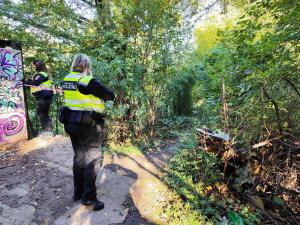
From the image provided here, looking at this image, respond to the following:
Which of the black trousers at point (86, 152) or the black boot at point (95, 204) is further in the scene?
the black boot at point (95, 204)

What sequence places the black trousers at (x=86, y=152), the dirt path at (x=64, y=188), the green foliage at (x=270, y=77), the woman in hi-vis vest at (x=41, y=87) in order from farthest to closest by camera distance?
the woman in hi-vis vest at (x=41, y=87)
the green foliage at (x=270, y=77)
the dirt path at (x=64, y=188)
the black trousers at (x=86, y=152)

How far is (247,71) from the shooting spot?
5488 millimetres

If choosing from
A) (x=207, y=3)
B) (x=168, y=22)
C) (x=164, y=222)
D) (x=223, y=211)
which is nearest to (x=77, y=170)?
(x=164, y=222)

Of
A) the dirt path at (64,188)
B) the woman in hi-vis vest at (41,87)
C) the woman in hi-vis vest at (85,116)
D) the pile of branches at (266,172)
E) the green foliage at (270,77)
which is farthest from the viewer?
the woman in hi-vis vest at (41,87)

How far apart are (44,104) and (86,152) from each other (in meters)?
3.77

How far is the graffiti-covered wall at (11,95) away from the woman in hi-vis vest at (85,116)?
3624mm

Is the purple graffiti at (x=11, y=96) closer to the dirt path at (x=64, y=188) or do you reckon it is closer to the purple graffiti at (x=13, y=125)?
the purple graffiti at (x=13, y=125)

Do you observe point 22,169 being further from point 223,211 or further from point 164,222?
point 223,211

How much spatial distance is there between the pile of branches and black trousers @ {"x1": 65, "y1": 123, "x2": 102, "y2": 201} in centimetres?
246

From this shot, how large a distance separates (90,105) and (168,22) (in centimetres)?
451

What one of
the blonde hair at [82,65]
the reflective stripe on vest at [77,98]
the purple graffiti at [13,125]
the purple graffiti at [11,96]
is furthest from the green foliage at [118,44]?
the reflective stripe on vest at [77,98]

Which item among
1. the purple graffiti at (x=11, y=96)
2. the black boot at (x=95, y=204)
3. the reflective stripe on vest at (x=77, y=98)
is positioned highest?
the reflective stripe on vest at (x=77, y=98)

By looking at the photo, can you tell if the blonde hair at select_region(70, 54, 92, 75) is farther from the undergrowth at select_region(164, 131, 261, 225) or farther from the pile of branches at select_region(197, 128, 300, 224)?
the pile of branches at select_region(197, 128, 300, 224)

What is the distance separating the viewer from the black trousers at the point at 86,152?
351 cm
